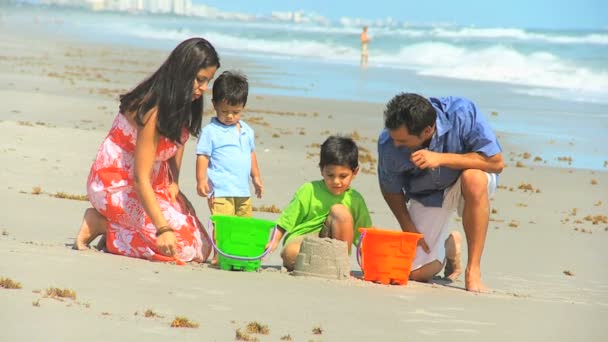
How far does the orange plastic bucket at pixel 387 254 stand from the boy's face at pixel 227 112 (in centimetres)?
121

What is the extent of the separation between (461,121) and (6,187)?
13.4 feet

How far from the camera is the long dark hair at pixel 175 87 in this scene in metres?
5.90

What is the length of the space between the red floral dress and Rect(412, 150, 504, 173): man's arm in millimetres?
1375

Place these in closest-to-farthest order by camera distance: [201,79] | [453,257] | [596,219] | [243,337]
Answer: [243,337]
[201,79]
[453,257]
[596,219]

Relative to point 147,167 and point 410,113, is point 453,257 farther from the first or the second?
point 147,167

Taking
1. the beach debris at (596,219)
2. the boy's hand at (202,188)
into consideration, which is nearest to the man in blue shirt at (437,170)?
the boy's hand at (202,188)

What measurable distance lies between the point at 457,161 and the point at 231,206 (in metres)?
1.54

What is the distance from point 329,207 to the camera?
20.8 feet

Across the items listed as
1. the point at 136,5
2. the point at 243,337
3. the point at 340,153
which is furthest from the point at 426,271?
the point at 136,5

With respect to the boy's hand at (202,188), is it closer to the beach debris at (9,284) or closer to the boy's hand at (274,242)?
the boy's hand at (274,242)

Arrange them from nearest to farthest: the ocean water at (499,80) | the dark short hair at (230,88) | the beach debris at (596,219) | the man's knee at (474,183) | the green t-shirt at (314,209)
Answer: the man's knee at (474,183), the green t-shirt at (314,209), the dark short hair at (230,88), the beach debris at (596,219), the ocean water at (499,80)

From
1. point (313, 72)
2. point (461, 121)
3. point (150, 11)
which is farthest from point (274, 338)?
point (150, 11)

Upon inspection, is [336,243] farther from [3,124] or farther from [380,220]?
[3,124]

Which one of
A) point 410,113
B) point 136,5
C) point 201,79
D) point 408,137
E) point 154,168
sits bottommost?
point 154,168
